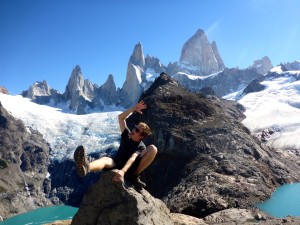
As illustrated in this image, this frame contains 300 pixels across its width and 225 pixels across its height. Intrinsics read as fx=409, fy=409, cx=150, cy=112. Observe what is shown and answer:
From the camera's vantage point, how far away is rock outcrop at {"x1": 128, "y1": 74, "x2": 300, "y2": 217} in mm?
68812

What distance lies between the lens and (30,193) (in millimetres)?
170000

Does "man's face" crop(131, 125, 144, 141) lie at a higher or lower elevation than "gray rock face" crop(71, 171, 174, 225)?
higher

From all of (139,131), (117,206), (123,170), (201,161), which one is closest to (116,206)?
(117,206)

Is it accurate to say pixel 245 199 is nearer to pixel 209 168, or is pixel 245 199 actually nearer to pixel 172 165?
pixel 209 168

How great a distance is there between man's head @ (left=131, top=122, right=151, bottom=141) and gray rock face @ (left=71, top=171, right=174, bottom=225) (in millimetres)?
1626

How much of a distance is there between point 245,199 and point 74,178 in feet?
431

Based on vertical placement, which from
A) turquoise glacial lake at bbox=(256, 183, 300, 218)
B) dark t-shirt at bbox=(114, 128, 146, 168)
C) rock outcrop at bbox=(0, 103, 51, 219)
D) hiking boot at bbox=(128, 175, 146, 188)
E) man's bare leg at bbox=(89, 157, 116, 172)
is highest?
rock outcrop at bbox=(0, 103, 51, 219)

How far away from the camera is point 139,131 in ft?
47.6

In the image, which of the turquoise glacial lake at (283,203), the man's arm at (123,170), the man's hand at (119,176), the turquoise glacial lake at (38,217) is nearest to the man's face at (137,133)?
the man's arm at (123,170)

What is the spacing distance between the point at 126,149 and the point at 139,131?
0.85 m

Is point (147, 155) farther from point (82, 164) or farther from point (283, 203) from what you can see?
point (283, 203)

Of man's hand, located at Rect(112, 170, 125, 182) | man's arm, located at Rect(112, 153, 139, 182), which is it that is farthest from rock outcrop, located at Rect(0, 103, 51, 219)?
man's arm, located at Rect(112, 153, 139, 182)

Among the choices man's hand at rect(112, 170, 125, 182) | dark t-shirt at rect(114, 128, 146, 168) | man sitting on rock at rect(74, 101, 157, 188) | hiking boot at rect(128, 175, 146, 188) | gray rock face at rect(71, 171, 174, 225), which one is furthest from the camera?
hiking boot at rect(128, 175, 146, 188)

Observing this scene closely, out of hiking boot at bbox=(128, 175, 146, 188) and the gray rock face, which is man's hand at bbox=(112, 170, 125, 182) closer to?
the gray rock face
